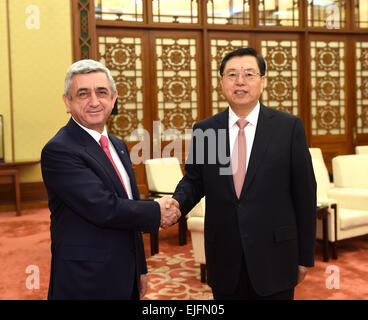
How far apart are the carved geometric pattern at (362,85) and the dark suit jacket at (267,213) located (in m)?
7.44

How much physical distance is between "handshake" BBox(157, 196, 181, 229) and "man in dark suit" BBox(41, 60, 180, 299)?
150 mm

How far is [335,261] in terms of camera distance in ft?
13.2

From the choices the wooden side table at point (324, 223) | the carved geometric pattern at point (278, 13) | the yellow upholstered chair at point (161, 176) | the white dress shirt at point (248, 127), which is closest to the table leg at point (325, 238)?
the wooden side table at point (324, 223)

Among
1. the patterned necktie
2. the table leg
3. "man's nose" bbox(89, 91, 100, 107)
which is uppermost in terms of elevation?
"man's nose" bbox(89, 91, 100, 107)

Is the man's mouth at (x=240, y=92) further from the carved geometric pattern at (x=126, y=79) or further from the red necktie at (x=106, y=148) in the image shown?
the carved geometric pattern at (x=126, y=79)

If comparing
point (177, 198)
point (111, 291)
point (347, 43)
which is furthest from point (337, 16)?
point (111, 291)

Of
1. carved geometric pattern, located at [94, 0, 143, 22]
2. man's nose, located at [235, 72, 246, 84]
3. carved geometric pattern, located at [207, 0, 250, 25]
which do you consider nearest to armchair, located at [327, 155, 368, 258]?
man's nose, located at [235, 72, 246, 84]

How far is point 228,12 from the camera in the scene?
7715 mm

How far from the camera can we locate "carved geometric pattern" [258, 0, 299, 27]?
7871 mm

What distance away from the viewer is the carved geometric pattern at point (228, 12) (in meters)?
7.63

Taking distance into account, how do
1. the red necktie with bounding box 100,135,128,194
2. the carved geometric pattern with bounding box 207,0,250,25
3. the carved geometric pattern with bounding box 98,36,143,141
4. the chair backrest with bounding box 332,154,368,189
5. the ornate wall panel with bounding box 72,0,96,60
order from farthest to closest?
the carved geometric pattern with bounding box 207,0,250,25, the carved geometric pattern with bounding box 98,36,143,141, the ornate wall panel with bounding box 72,0,96,60, the chair backrest with bounding box 332,154,368,189, the red necktie with bounding box 100,135,128,194

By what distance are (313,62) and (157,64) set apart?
2.98 m

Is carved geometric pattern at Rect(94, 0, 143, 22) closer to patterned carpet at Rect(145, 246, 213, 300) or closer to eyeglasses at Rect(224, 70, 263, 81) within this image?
patterned carpet at Rect(145, 246, 213, 300)

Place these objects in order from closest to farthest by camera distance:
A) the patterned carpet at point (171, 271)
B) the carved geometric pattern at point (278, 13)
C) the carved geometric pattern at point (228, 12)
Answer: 1. the patterned carpet at point (171, 271)
2. the carved geometric pattern at point (228, 12)
3. the carved geometric pattern at point (278, 13)
